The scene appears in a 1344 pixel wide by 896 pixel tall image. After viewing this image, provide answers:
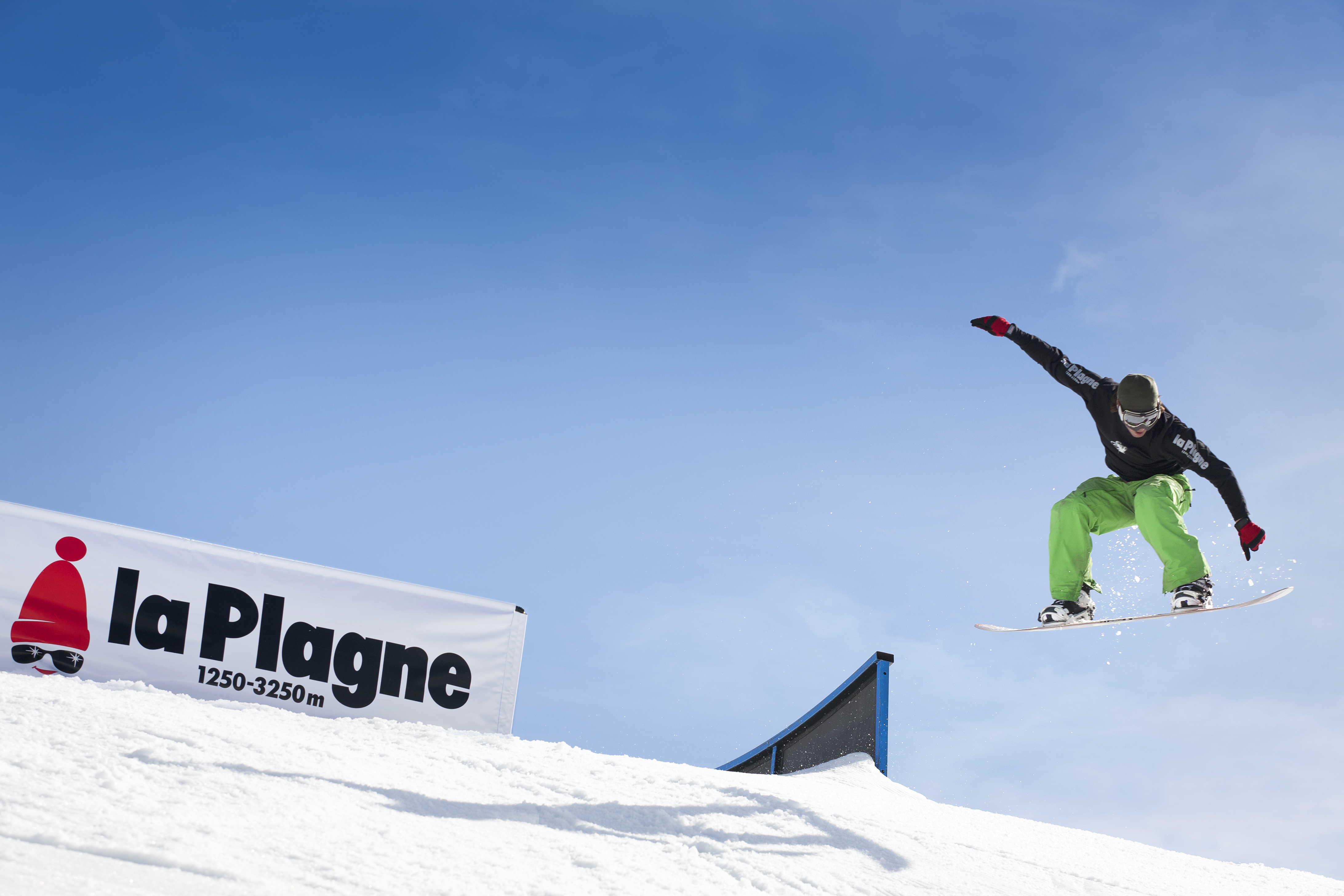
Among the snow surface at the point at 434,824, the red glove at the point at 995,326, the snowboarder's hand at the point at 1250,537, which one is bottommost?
→ the snow surface at the point at 434,824

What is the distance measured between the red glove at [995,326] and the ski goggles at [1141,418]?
3.33ft

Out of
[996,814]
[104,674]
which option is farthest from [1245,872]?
[104,674]

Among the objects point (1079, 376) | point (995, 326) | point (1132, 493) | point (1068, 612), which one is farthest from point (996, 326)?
point (1068, 612)

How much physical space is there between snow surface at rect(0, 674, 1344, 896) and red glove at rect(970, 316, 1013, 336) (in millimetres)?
3455

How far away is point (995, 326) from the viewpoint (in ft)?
23.2

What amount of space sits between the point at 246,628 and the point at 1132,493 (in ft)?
20.8

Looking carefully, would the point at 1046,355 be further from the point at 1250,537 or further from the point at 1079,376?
the point at 1250,537

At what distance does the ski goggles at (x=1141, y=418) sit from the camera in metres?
6.44

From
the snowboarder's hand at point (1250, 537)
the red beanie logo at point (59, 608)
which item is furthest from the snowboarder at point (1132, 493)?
the red beanie logo at point (59, 608)

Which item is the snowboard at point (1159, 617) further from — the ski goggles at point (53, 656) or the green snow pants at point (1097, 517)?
the ski goggles at point (53, 656)

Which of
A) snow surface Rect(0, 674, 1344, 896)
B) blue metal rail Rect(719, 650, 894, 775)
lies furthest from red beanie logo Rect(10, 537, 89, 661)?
blue metal rail Rect(719, 650, 894, 775)

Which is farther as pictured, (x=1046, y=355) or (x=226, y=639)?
(x=1046, y=355)

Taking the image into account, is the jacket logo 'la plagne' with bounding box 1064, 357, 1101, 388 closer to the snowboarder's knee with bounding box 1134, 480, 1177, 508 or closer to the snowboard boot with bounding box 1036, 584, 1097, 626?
the snowboarder's knee with bounding box 1134, 480, 1177, 508

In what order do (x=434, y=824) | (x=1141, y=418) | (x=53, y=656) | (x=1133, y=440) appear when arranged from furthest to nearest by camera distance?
(x=1133, y=440), (x=1141, y=418), (x=53, y=656), (x=434, y=824)
